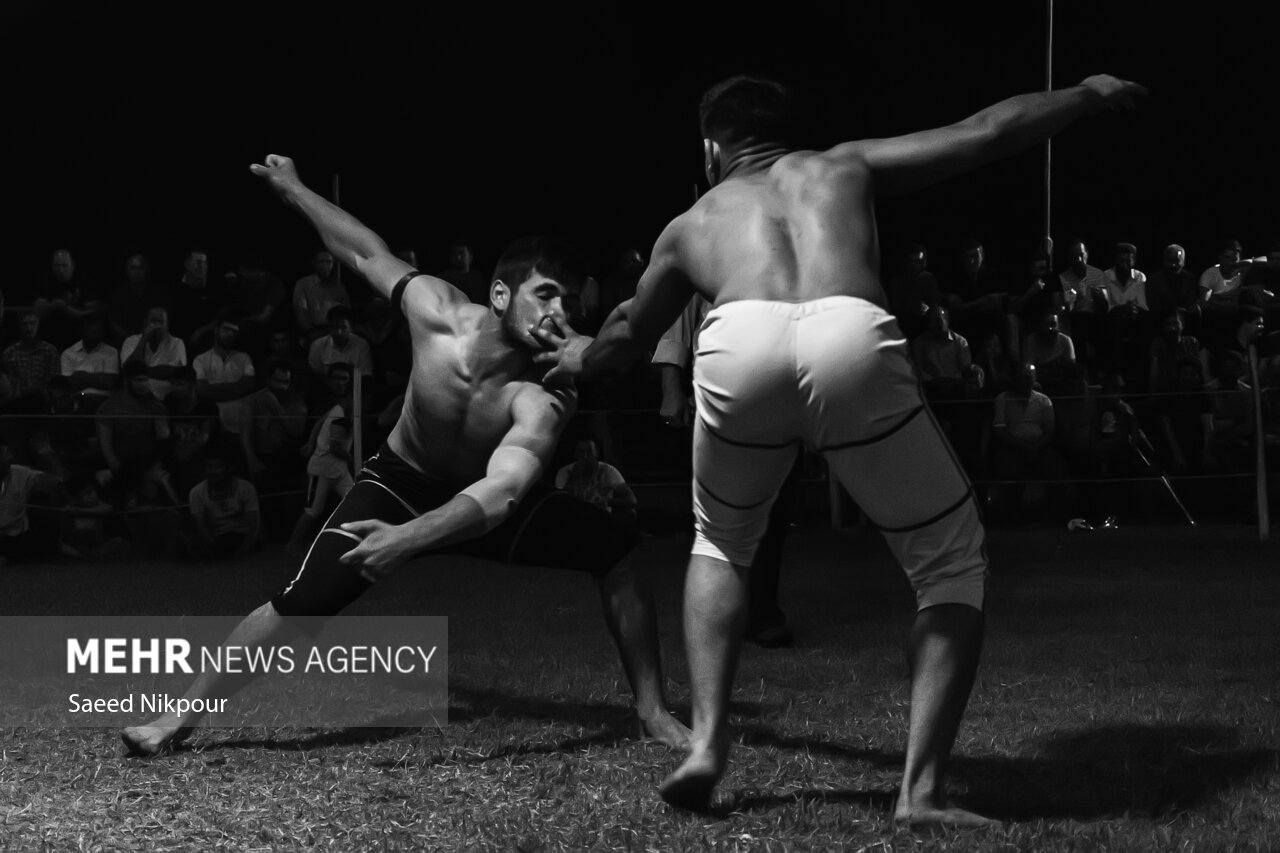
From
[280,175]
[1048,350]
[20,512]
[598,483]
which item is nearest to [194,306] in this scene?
[20,512]

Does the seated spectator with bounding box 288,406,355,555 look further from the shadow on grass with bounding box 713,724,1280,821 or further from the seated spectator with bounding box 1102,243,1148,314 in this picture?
the seated spectator with bounding box 1102,243,1148,314

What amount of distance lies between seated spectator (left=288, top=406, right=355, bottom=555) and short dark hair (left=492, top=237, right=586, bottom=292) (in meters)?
5.38

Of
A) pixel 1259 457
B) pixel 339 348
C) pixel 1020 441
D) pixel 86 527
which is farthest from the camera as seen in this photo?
pixel 339 348

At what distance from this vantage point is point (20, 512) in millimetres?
8445

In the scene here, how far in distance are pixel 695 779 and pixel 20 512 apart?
21.6 feet

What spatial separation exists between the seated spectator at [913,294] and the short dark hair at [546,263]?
7284 mm

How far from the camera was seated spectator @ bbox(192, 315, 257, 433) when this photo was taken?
373 inches

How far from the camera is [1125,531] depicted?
9.45 m

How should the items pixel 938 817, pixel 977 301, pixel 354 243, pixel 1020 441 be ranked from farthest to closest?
pixel 977 301
pixel 1020 441
pixel 354 243
pixel 938 817

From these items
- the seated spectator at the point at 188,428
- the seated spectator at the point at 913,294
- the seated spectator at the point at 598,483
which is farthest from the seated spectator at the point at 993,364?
the seated spectator at the point at 188,428

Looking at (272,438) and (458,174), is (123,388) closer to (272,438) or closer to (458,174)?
(272,438)

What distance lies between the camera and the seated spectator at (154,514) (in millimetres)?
8773

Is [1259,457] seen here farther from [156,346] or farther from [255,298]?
[156,346]

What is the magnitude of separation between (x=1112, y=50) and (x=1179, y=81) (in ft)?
3.78
